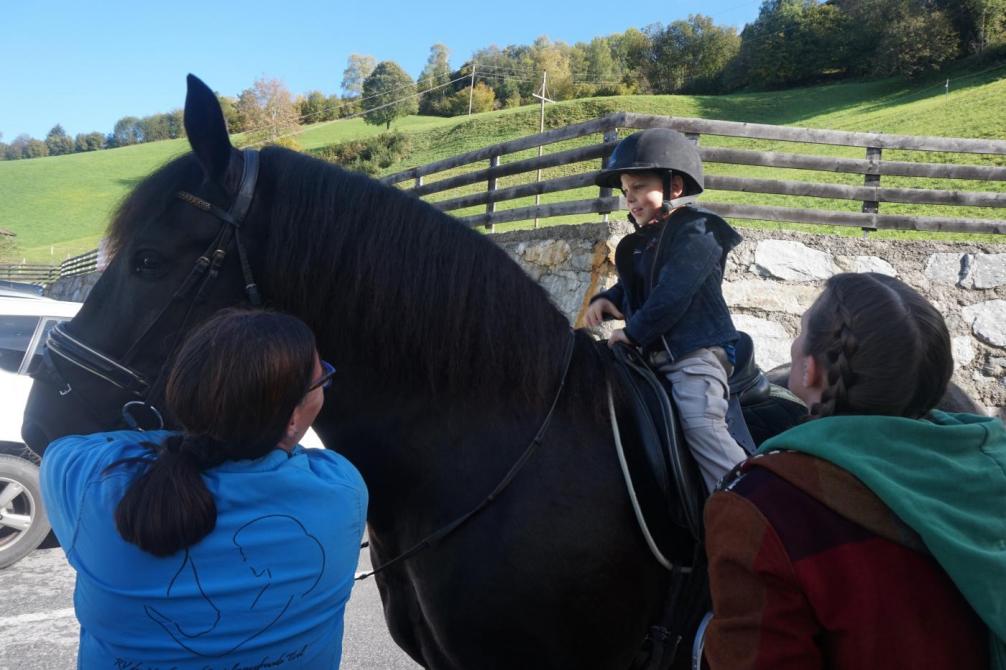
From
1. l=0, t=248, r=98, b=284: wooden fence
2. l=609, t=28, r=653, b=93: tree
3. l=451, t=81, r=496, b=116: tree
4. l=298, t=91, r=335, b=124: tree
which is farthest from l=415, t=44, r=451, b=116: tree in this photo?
l=0, t=248, r=98, b=284: wooden fence

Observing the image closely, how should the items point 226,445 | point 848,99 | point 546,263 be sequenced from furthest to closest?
point 848,99, point 546,263, point 226,445

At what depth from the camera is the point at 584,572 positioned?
1780mm

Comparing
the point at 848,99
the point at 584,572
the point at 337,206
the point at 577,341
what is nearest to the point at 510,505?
the point at 584,572

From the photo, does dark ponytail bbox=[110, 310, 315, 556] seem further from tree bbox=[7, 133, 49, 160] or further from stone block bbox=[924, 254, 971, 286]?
tree bbox=[7, 133, 49, 160]

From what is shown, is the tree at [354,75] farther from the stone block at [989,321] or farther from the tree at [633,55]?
the stone block at [989,321]

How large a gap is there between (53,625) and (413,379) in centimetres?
369

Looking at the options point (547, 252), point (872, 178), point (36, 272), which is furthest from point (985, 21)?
point (36, 272)

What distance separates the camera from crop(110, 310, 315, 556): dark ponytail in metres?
1.10

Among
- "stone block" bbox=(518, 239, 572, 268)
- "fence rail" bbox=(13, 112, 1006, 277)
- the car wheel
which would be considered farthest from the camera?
"stone block" bbox=(518, 239, 572, 268)

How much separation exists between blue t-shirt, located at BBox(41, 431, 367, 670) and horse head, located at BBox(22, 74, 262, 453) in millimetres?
493

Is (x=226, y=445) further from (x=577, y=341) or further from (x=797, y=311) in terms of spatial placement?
(x=797, y=311)

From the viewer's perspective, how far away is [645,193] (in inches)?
98.9

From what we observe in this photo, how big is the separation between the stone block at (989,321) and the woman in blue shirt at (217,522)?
7253mm

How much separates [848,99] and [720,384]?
40455 millimetres
